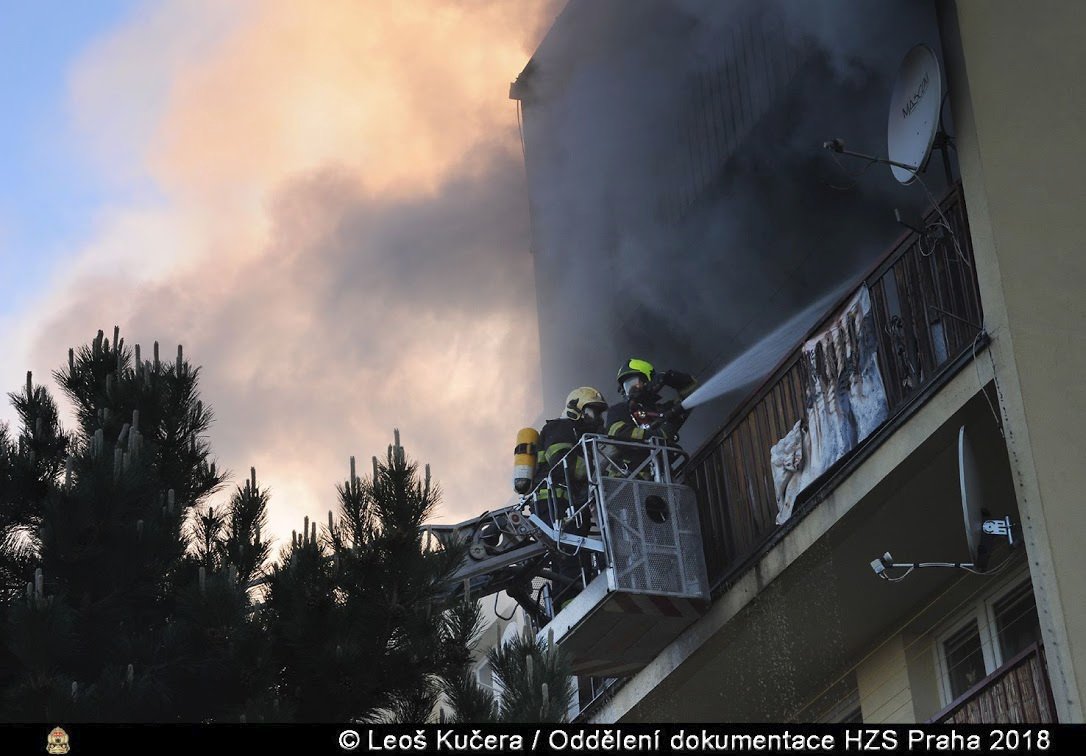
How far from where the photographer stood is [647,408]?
1227 cm

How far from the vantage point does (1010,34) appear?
998 centimetres

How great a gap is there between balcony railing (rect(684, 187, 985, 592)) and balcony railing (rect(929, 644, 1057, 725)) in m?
1.60

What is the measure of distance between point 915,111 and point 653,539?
357 cm

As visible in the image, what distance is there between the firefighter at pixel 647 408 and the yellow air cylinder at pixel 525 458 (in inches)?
37.9

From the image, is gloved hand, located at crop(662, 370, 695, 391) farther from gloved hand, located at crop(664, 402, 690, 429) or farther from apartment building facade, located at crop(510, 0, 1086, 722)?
apartment building facade, located at crop(510, 0, 1086, 722)

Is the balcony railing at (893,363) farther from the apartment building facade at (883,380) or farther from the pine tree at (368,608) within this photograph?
the pine tree at (368,608)

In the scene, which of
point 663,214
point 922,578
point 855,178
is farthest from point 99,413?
point 663,214

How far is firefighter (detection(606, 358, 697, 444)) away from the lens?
12.2 m

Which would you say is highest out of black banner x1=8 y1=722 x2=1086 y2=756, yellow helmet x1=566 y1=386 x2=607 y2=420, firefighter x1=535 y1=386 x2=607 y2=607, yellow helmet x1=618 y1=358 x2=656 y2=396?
yellow helmet x1=566 y1=386 x2=607 y2=420

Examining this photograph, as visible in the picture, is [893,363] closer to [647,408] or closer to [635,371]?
[647,408]

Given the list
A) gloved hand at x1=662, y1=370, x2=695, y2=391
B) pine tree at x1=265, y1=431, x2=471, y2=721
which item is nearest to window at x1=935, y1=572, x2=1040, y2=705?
gloved hand at x1=662, y1=370, x2=695, y2=391

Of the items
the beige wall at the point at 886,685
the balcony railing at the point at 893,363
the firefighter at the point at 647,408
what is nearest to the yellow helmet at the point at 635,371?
the firefighter at the point at 647,408

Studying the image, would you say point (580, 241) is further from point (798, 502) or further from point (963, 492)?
point (963, 492)

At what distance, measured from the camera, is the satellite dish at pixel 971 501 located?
8.93 metres
